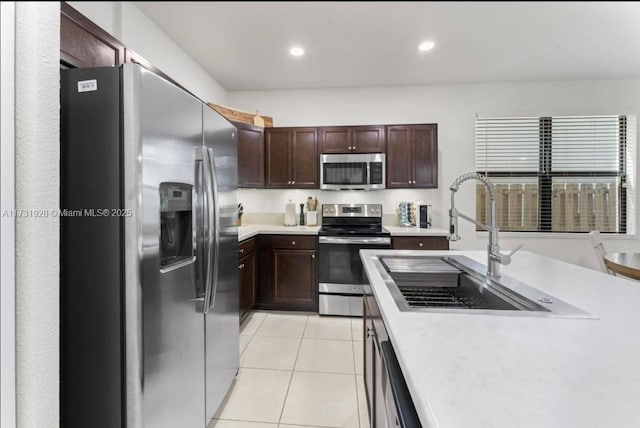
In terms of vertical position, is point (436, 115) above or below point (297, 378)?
above

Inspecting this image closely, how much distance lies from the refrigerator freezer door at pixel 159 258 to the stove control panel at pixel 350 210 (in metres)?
2.18

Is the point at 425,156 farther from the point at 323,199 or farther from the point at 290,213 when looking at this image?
the point at 290,213

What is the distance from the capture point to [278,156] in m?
3.39

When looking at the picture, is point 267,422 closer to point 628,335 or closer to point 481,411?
point 481,411

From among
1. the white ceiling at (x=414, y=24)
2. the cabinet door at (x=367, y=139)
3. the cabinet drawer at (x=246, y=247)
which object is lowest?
the cabinet drawer at (x=246, y=247)

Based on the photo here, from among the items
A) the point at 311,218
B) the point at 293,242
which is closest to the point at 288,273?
the point at 293,242

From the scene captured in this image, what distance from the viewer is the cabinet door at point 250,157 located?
3088 millimetres

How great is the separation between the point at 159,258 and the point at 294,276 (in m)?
2.08

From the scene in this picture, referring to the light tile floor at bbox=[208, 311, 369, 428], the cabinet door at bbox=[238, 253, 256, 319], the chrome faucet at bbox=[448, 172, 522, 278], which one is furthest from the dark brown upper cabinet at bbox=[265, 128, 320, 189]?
the chrome faucet at bbox=[448, 172, 522, 278]

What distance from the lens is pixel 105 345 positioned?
3.35ft

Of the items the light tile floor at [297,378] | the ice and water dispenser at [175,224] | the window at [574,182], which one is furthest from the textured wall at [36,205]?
the window at [574,182]

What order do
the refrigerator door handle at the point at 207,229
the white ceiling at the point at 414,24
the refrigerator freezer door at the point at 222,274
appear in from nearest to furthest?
the white ceiling at the point at 414,24, the refrigerator door handle at the point at 207,229, the refrigerator freezer door at the point at 222,274

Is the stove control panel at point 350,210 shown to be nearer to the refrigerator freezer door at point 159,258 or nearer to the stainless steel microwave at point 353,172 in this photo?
the stainless steel microwave at point 353,172

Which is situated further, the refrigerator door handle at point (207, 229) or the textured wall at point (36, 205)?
the refrigerator door handle at point (207, 229)
